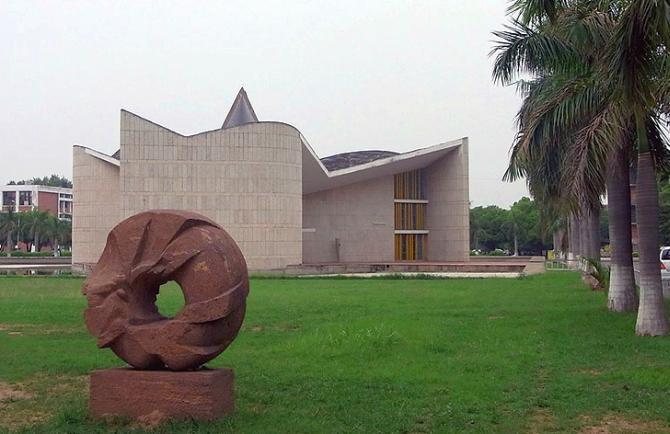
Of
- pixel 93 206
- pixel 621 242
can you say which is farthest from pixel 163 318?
pixel 93 206

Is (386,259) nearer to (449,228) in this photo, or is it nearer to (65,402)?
(449,228)

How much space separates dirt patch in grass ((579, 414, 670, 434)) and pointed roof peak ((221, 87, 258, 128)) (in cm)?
5024

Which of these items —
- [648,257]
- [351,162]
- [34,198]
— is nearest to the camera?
[648,257]

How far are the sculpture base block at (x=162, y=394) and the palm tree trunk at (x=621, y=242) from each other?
433 inches

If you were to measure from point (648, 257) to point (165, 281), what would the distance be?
8.60 meters

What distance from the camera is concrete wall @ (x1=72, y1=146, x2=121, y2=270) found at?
50000 mm

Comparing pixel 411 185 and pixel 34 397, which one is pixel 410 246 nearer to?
pixel 411 185

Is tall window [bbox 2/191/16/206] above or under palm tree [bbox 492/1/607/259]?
above

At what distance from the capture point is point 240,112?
57.1 metres

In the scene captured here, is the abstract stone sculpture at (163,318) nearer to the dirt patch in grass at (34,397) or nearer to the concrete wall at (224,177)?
the dirt patch in grass at (34,397)

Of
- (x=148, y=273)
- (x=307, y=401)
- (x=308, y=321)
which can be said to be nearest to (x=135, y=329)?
(x=148, y=273)

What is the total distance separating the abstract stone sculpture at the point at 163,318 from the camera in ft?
23.8

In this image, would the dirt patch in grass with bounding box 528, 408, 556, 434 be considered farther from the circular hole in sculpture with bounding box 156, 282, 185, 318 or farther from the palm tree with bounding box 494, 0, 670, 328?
the circular hole in sculpture with bounding box 156, 282, 185, 318

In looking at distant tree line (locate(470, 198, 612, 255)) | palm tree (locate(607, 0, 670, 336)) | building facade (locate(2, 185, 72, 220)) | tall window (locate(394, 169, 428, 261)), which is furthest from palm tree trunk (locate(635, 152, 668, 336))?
building facade (locate(2, 185, 72, 220))
